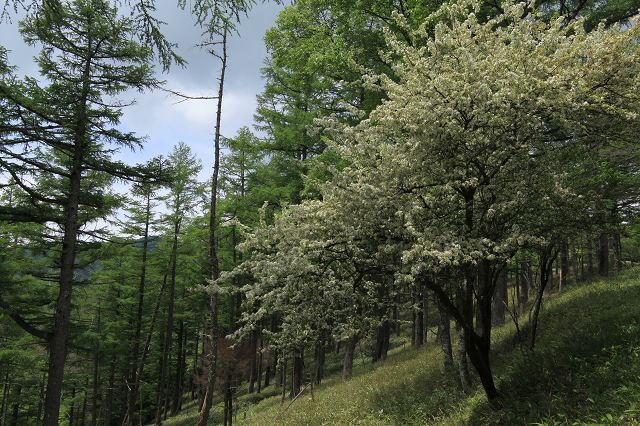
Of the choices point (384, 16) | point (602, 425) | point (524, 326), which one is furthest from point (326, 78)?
point (602, 425)

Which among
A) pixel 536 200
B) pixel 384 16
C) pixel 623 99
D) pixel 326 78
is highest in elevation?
pixel 384 16

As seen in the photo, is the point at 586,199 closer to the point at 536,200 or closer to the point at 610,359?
the point at 536,200

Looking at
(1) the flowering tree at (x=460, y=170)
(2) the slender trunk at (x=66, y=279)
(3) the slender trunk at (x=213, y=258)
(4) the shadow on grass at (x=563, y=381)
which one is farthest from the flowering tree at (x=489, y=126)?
(2) the slender trunk at (x=66, y=279)

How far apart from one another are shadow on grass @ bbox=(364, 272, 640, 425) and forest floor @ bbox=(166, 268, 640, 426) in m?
0.01

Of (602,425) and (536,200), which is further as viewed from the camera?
(536,200)

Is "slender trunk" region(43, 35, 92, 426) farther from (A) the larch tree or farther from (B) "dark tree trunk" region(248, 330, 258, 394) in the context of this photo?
(B) "dark tree trunk" region(248, 330, 258, 394)

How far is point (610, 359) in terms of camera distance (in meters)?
7.29

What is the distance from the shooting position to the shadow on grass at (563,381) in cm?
623

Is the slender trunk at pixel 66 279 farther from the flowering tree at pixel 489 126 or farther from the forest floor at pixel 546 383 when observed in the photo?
the flowering tree at pixel 489 126

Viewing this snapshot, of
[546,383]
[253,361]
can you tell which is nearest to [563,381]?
[546,383]

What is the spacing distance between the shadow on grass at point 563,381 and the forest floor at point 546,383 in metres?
0.01

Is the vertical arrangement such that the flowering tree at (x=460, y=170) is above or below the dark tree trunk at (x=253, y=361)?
above

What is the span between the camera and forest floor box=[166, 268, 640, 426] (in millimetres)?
6391

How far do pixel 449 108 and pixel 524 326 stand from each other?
9.77m
